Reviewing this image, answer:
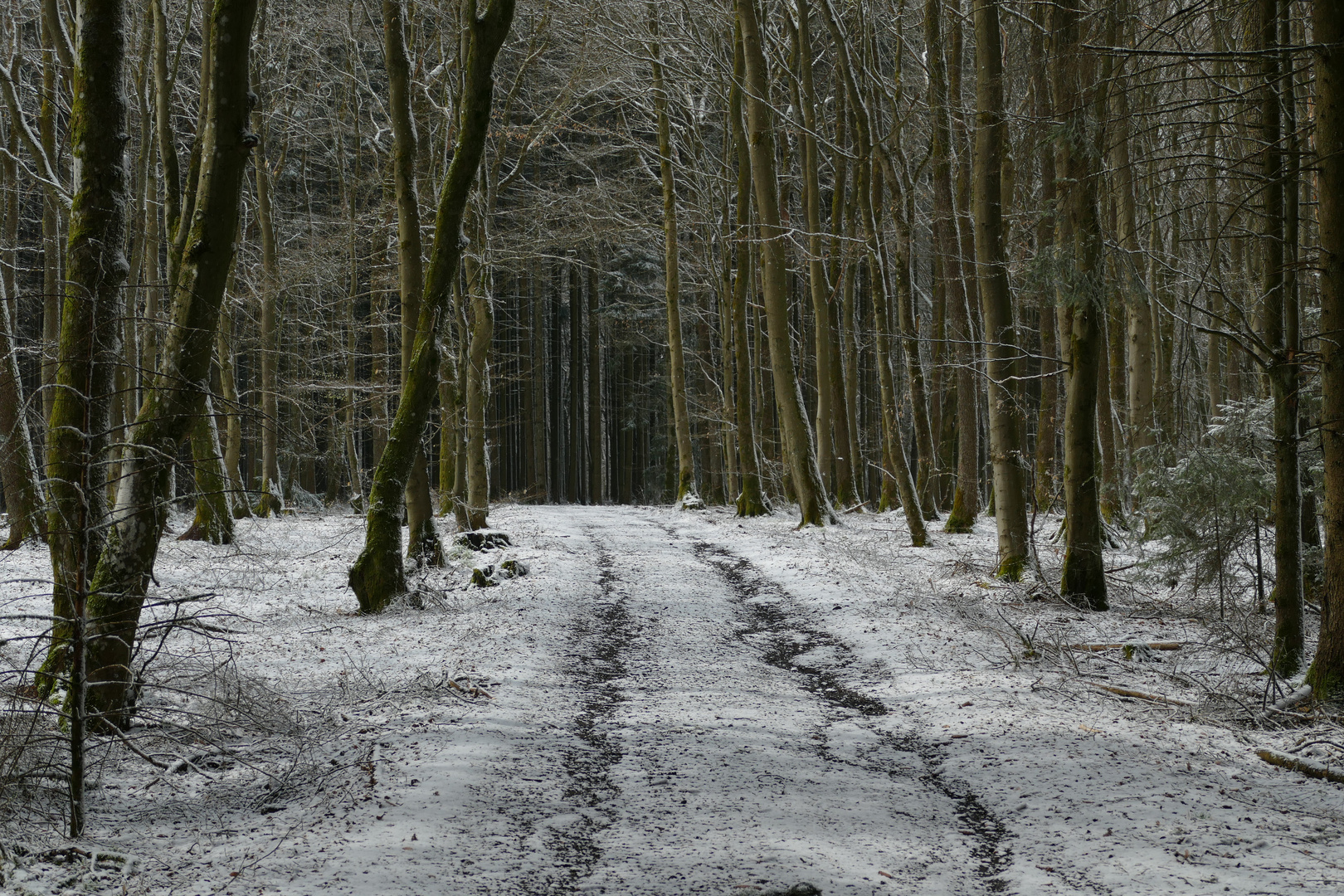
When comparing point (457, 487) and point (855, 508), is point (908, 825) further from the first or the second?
point (855, 508)

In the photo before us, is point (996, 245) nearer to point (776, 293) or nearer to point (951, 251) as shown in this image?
point (951, 251)

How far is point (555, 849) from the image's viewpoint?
376cm

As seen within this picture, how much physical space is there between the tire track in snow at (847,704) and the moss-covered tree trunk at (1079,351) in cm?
287

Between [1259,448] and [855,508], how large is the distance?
38.5 ft

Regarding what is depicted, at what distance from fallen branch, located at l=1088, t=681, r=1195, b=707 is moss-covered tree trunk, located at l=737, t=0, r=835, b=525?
379 inches

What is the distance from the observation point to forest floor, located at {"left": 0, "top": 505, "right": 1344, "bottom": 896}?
11.6 feet

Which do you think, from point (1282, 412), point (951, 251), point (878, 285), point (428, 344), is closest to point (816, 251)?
point (878, 285)

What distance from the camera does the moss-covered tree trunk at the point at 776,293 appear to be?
51.6 feet

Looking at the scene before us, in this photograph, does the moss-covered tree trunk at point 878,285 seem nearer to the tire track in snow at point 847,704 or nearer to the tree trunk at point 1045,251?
the tree trunk at point 1045,251

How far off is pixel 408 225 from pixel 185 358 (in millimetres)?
5664

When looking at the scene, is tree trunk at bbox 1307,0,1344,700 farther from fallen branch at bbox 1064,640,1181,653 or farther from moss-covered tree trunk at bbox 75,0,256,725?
moss-covered tree trunk at bbox 75,0,256,725

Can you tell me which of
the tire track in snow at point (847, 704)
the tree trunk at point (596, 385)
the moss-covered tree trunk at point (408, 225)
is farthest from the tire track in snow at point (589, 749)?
the tree trunk at point (596, 385)

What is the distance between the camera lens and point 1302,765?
452cm

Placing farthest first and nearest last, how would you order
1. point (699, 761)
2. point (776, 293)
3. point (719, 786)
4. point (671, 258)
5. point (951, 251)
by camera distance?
point (671, 258) < point (776, 293) < point (951, 251) < point (699, 761) < point (719, 786)
